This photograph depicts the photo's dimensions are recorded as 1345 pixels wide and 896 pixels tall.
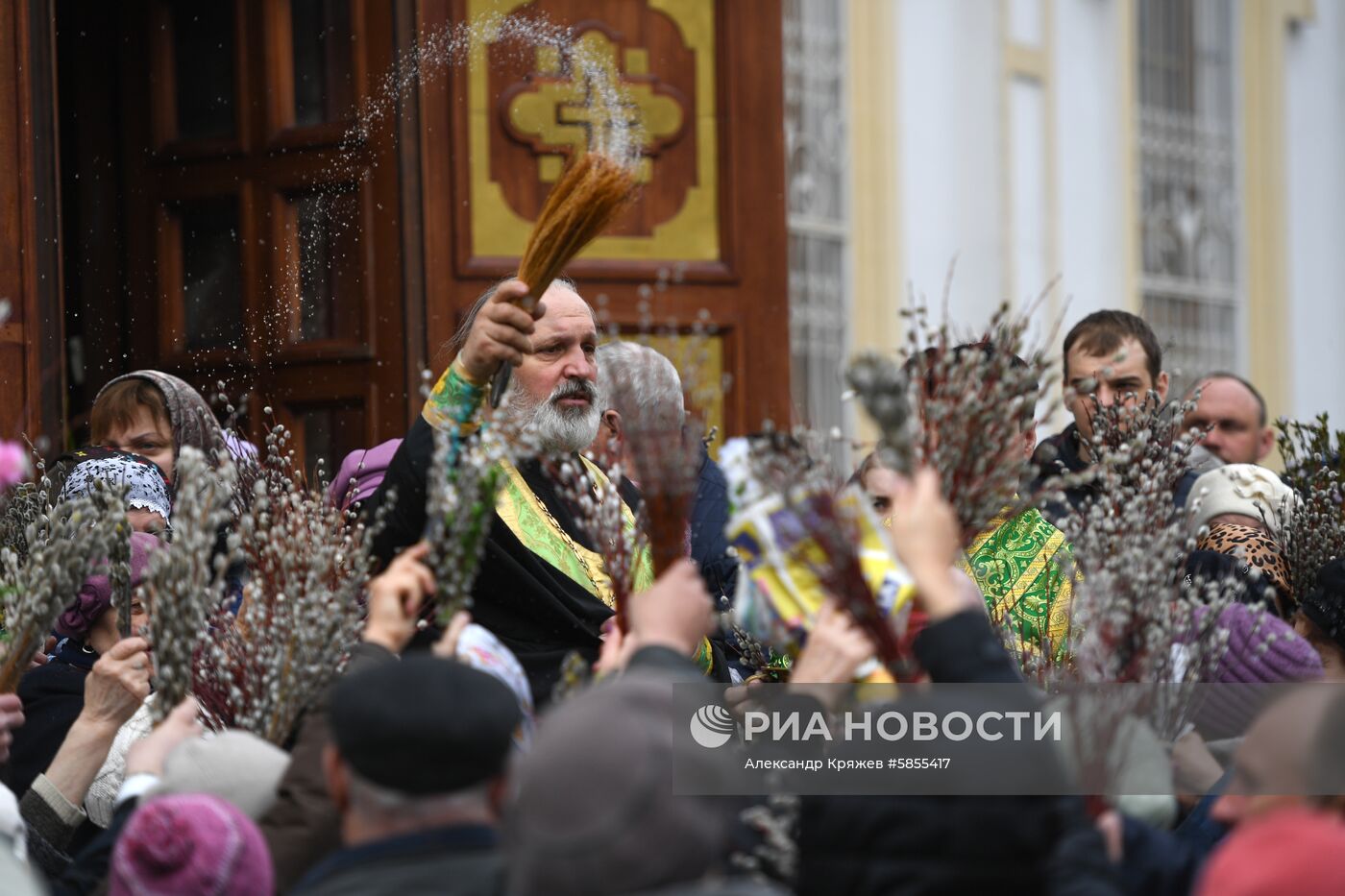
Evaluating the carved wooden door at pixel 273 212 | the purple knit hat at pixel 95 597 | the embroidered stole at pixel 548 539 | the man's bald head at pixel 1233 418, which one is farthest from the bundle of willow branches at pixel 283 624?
the man's bald head at pixel 1233 418

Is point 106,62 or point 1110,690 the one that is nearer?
point 1110,690

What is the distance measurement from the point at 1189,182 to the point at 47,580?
7773 mm

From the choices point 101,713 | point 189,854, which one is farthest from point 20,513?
point 189,854

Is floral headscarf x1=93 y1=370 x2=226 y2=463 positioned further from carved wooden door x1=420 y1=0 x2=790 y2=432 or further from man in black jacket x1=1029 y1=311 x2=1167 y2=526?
man in black jacket x1=1029 y1=311 x2=1167 y2=526

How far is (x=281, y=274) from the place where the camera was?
19.9ft

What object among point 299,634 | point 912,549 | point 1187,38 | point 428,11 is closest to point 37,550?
point 299,634

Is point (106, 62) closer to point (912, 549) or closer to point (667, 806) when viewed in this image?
point (912, 549)

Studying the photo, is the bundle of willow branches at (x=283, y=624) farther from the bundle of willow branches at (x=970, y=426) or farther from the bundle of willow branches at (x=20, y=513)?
the bundle of willow branches at (x=970, y=426)

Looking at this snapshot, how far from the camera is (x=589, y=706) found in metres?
2.30

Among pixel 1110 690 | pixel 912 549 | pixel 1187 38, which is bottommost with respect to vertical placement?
pixel 1110 690

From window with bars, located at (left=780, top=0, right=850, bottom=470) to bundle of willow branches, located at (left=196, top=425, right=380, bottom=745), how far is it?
15.7ft

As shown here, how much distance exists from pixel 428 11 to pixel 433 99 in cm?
25

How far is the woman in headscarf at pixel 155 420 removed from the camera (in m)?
4.90

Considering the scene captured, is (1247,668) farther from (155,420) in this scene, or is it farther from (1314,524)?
(155,420)
